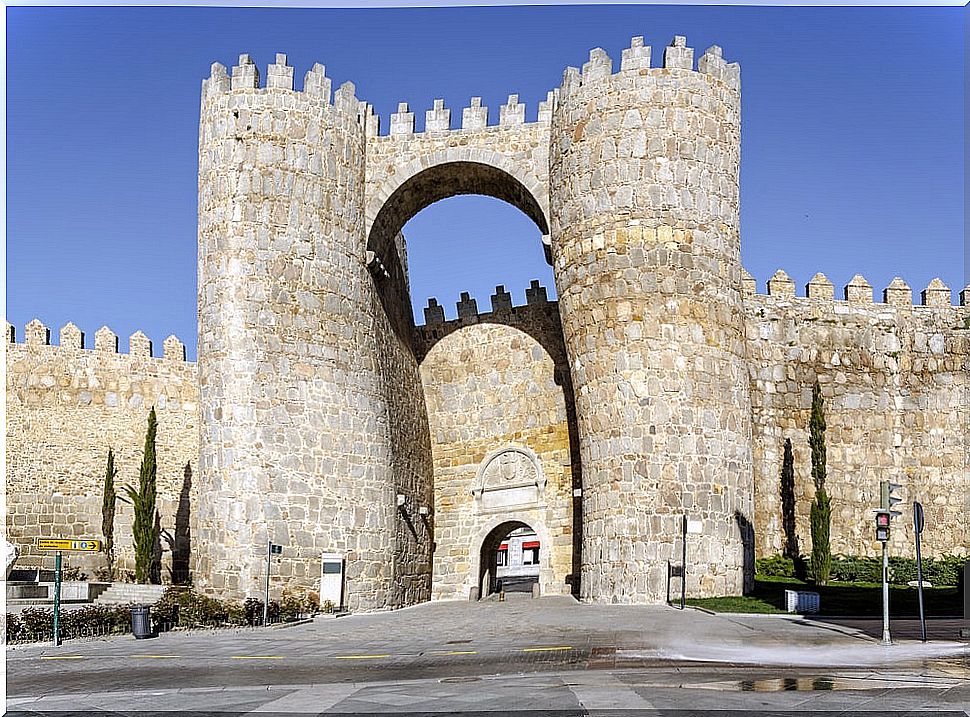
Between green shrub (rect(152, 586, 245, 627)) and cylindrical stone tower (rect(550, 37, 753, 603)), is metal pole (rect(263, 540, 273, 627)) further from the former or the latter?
cylindrical stone tower (rect(550, 37, 753, 603))

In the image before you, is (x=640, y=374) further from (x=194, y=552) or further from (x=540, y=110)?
(x=194, y=552)

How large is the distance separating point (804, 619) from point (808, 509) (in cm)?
933

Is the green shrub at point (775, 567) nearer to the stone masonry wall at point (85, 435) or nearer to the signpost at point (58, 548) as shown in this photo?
the signpost at point (58, 548)

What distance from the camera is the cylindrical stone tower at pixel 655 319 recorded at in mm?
23438

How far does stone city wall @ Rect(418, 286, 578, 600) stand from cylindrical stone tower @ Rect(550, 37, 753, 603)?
11.8ft

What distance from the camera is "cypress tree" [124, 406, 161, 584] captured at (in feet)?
98.9

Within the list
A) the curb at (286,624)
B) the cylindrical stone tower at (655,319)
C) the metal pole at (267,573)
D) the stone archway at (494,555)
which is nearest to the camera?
the curb at (286,624)

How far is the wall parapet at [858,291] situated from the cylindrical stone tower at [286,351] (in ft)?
31.4

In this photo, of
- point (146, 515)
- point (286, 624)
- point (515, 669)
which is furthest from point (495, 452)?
point (515, 669)

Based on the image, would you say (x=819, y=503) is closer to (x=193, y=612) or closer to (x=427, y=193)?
(x=427, y=193)

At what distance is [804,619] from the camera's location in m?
18.4

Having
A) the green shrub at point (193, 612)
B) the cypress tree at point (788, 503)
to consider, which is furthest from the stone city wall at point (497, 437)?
the green shrub at point (193, 612)

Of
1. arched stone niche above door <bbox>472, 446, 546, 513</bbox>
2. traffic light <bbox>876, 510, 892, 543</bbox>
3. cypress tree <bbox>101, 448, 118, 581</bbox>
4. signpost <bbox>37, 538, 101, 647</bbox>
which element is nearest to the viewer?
traffic light <bbox>876, 510, 892, 543</bbox>

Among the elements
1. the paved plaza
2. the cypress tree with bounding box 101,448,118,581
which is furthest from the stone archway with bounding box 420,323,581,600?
the cypress tree with bounding box 101,448,118,581
